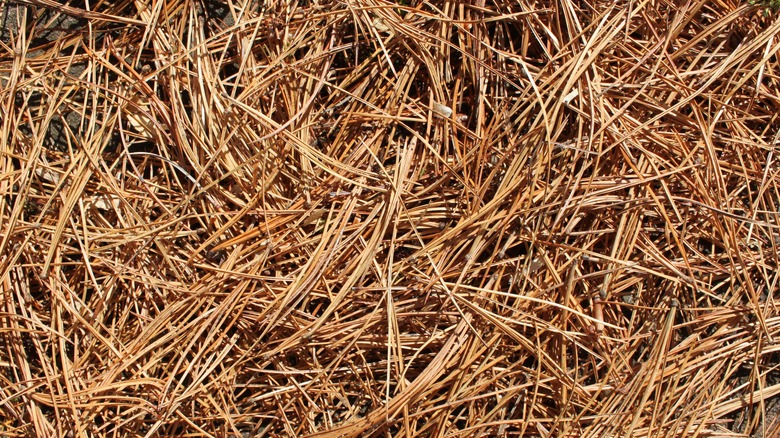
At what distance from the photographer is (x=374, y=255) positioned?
5.23 ft

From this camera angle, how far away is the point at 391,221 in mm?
1607

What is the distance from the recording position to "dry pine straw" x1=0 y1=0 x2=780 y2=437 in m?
1.60

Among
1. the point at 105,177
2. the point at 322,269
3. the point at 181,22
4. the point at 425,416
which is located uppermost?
the point at 181,22

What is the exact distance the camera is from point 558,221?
1.60 meters

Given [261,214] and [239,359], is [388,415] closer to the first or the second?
[239,359]

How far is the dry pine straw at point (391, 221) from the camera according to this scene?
160 cm

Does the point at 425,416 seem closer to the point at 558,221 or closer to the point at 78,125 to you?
the point at 558,221

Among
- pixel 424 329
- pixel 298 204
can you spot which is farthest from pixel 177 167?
pixel 424 329

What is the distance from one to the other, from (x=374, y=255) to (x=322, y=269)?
141 mm

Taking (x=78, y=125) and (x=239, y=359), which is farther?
(x=78, y=125)

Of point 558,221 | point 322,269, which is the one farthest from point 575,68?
point 322,269

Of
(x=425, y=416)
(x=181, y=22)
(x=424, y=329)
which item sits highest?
(x=181, y=22)

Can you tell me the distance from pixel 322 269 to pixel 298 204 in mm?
193

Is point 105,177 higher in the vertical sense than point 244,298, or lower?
higher
